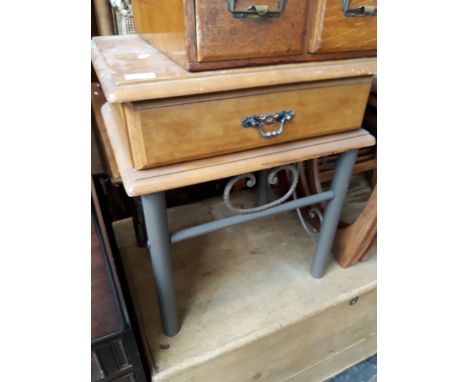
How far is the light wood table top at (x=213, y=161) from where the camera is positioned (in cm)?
54

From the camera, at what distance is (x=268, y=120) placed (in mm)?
580

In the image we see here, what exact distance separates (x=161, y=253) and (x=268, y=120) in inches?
12.3

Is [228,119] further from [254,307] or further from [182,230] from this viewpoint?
[254,307]

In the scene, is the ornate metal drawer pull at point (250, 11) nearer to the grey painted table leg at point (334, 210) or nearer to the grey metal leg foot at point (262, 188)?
the grey painted table leg at point (334, 210)

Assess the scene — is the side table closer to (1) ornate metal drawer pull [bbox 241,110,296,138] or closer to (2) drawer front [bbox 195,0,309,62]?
(1) ornate metal drawer pull [bbox 241,110,296,138]

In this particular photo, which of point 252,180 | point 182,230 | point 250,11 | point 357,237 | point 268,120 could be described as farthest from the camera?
point 357,237

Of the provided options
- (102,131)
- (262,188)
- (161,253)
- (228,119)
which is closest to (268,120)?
(228,119)

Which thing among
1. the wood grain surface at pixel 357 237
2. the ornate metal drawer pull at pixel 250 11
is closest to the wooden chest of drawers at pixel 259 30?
the ornate metal drawer pull at pixel 250 11

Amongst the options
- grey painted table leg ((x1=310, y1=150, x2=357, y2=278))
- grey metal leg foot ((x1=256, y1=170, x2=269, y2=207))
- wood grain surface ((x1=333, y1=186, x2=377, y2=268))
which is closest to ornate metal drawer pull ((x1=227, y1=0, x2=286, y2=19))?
grey painted table leg ((x1=310, y1=150, x2=357, y2=278))

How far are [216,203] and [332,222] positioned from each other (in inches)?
18.1

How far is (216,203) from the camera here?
1.19 meters
